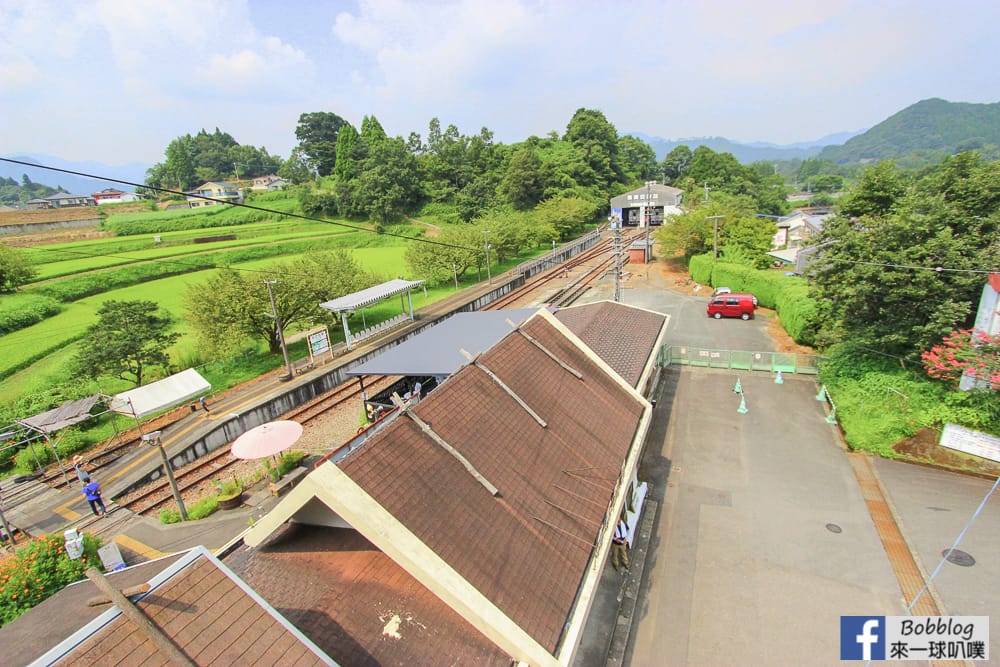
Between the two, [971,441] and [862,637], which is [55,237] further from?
[971,441]

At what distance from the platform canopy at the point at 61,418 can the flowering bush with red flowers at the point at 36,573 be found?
627 centimetres

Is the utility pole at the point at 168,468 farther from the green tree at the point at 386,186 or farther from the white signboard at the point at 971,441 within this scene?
the green tree at the point at 386,186

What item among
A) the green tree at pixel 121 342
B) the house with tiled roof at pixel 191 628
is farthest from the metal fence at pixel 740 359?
the green tree at pixel 121 342

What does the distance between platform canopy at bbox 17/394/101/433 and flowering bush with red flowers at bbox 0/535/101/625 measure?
247 inches

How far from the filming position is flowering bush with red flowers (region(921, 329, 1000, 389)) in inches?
470

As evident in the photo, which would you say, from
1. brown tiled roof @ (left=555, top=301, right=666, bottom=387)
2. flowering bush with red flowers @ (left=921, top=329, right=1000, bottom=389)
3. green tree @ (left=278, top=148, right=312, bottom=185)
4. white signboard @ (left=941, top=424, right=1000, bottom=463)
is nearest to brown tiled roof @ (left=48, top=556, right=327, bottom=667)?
brown tiled roof @ (left=555, top=301, right=666, bottom=387)

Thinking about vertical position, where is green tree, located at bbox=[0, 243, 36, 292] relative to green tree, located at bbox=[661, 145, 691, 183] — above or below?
below

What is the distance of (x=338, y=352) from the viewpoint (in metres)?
24.4

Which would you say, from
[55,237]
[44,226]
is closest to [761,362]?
[55,237]

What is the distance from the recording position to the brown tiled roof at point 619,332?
15031 mm

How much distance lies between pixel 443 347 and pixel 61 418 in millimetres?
12709

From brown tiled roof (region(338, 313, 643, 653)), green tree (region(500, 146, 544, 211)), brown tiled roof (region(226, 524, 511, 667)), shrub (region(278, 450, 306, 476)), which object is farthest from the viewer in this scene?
green tree (region(500, 146, 544, 211))

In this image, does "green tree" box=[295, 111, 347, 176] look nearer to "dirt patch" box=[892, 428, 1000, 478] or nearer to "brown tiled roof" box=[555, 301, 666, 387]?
"brown tiled roof" box=[555, 301, 666, 387]

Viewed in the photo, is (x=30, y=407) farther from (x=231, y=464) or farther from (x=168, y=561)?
(x=168, y=561)
